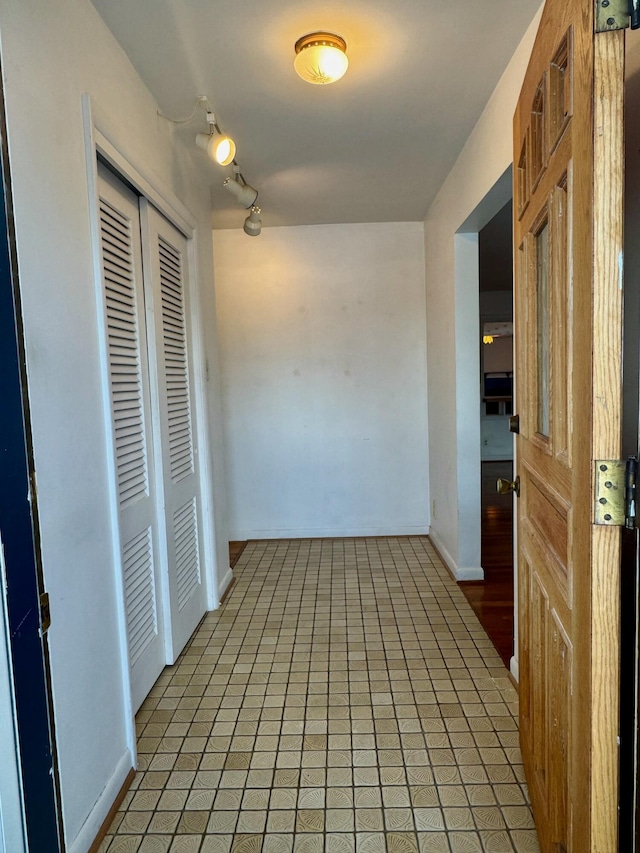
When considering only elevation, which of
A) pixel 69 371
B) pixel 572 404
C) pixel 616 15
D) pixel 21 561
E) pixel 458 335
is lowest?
pixel 21 561

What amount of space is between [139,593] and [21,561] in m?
1.16

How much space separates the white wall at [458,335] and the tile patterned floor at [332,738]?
1.90ft

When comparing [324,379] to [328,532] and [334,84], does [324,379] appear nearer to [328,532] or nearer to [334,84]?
[328,532]

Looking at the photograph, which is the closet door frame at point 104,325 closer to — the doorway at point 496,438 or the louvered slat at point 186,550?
the louvered slat at point 186,550

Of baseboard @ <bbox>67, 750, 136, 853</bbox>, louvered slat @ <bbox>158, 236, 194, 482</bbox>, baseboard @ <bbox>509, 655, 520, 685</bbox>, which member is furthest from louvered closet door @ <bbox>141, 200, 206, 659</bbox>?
baseboard @ <bbox>509, 655, 520, 685</bbox>

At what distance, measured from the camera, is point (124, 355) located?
6.27 ft

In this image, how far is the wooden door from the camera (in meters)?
0.78

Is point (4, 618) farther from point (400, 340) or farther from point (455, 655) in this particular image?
point (400, 340)

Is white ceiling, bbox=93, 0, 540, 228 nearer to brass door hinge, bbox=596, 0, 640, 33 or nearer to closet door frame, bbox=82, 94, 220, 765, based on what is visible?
closet door frame, bbox=82, 94, 220, 765

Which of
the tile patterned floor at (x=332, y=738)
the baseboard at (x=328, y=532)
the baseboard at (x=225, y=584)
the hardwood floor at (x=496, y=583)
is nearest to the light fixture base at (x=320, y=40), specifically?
the tile patterned floor at (x=332, y=738)

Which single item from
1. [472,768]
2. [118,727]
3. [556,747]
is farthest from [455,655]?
[118,727]

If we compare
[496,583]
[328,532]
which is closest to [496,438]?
[328,532]

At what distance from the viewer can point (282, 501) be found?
413 centimetres

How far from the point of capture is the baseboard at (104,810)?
1.31 meters
